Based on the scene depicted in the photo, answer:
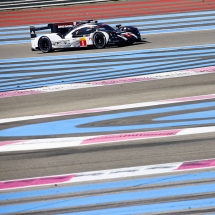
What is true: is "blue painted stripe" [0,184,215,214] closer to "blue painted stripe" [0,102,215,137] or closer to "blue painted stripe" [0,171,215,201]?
"blue painted stripe" [0,171,215,201]

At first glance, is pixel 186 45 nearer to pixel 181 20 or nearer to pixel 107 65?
pixel 107 65

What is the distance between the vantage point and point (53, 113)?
11414 millimetres

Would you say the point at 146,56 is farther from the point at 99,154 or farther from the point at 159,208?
the point at 159,208

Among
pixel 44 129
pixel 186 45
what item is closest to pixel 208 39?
pixel 186 45

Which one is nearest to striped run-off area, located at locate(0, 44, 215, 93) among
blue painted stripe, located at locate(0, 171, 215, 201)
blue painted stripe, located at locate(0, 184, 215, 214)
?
blue painted stripe, located at locate(0, 171, 215, 201)

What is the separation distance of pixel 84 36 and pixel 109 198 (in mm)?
14303

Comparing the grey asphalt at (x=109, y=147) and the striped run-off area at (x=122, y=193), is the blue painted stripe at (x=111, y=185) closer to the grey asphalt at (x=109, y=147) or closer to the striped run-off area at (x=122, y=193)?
the striped run-off area at (x=122, y=193)

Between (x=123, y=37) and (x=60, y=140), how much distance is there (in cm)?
1102

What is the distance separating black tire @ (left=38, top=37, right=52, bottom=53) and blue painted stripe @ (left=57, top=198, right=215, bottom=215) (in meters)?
15.3

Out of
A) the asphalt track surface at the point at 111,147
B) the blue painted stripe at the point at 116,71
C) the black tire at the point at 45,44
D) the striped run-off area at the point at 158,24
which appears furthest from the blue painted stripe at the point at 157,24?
the asphalt track surface at the point at 111,147

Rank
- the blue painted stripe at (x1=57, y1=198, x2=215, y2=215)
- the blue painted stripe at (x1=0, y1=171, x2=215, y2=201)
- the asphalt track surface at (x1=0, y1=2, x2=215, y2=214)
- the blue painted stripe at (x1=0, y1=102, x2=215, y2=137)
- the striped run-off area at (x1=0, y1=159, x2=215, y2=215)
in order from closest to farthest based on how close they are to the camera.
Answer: the blue painted stripe at (x1=57, y1=198, x2=215, y2=215) → the striped run-off area at (x1=0, y1=159, x2=215, y2=215) → the blue painted stripe at (x1=0, y1=171, x2=215, y2=201) → the asphalt track surface at (x1=0, y1=2, x2=215, y2=214) → the blue painted stripe at (x1=0, y1=102, x2=215, y2=137)

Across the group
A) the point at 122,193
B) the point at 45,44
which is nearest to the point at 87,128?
the point at 122,193

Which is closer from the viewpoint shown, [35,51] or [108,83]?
[108,83]

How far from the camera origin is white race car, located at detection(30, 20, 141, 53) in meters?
19.9
